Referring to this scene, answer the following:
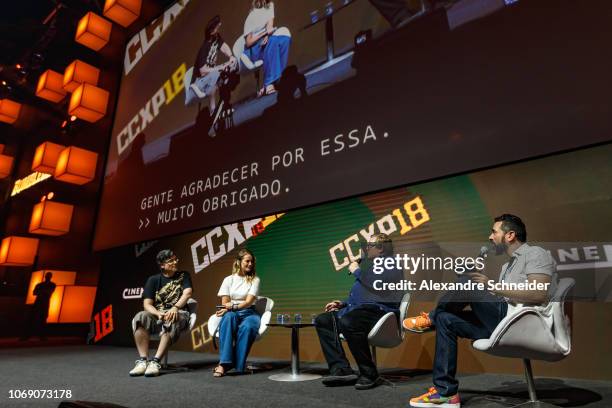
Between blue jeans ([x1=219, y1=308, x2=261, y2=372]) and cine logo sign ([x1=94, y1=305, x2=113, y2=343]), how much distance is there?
13.3ft

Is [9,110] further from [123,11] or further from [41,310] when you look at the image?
[41,310]

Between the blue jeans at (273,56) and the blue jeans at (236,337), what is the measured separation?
83.6 inches

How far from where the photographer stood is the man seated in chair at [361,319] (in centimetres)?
262

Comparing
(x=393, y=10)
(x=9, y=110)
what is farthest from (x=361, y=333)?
(x=9, y=110)

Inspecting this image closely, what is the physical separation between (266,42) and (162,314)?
8.67 ft

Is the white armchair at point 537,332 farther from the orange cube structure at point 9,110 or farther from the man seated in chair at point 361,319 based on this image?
the orange cube structure at point 9,110

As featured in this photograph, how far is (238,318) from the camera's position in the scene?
11.1ft

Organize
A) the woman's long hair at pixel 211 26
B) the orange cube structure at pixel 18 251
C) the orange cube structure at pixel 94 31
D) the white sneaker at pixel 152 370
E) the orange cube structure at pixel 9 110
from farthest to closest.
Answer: the orange cube structure at pixel 9 110
the orange cube structure at pixel 18 251
the orange cube structure at pixel 94 31
the woman's long hair at pixel 211 26
the white sneaker at pixel 152 370

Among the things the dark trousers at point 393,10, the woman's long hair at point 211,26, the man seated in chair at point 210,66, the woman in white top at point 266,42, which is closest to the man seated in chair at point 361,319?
the dark trousers at point 393,10

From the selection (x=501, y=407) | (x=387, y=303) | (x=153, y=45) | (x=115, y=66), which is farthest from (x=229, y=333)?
(x=115, y=66)

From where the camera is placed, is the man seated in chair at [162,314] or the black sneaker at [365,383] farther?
the man seated in chair at [162,314]

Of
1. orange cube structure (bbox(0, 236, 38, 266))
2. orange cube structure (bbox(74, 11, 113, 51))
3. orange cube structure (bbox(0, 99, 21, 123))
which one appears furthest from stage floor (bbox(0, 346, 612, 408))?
orange cube structure (bbox(0, 99, 21, 123))

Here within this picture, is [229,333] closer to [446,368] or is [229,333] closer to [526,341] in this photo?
[446,368]

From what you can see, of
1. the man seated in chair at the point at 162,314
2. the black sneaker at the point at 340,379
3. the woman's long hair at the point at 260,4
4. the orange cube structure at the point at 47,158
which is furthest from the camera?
the orange cube structure at the point at 47,158
